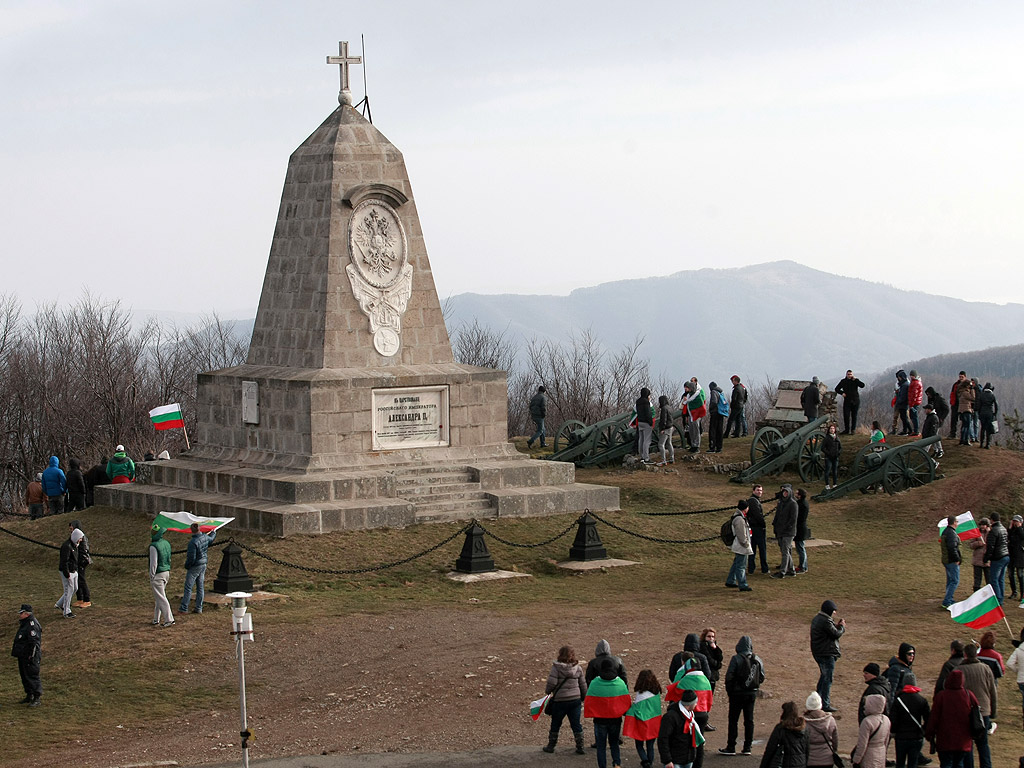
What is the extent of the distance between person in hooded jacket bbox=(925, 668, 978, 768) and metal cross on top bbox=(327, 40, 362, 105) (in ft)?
52.1

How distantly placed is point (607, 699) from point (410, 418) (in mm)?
→ 11969

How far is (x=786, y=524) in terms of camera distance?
20.2 m

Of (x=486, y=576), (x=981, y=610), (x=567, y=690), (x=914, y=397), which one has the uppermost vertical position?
(x=914, y=397)

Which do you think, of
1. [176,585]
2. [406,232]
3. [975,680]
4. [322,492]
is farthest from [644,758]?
[406,232]

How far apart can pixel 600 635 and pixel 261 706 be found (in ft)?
13.5

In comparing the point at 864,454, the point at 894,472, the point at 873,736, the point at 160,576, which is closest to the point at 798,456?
the point at 864,454

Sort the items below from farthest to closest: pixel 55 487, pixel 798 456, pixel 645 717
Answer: pixel 798 456 → pixel 55 487 → pixel 645 717

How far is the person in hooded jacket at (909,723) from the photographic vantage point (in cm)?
1184

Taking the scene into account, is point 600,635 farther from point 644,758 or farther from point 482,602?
point 644,758

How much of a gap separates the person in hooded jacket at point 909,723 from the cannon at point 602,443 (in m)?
19.9

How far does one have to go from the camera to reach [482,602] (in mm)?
18484

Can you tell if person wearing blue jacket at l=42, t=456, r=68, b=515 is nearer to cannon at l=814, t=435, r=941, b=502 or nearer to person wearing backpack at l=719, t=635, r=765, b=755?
cannon at l=814, t=435, r=941, b=502

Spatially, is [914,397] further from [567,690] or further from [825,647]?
[567,690]

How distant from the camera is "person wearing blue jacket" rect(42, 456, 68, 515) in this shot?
26.5 meters
